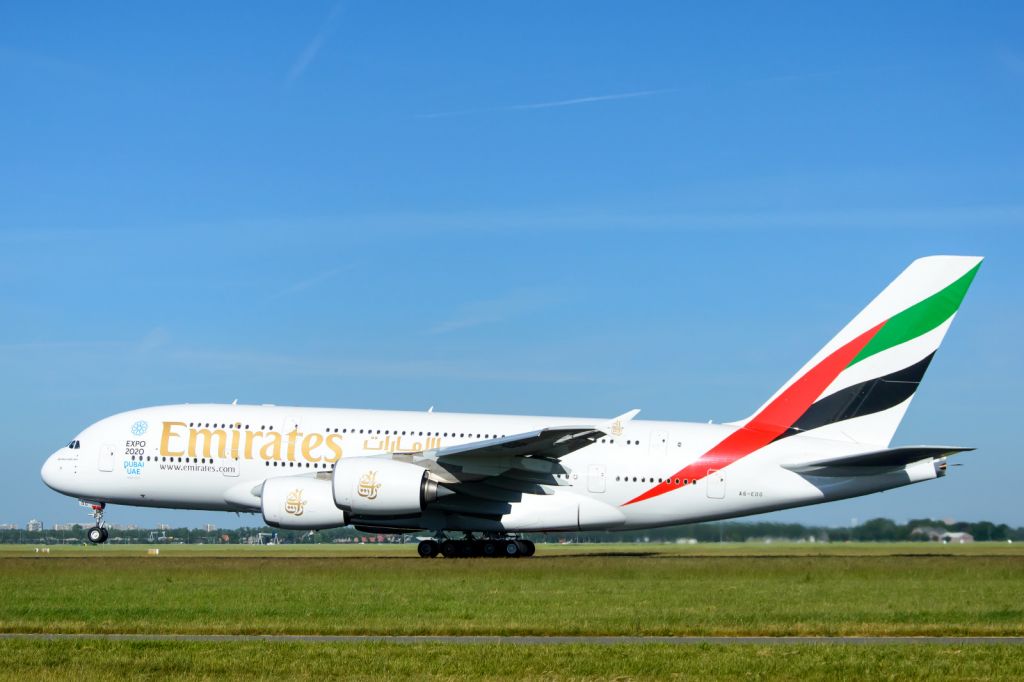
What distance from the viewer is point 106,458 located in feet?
116

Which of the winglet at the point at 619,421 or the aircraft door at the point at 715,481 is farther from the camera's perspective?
the aircraft door at the point at 715,481

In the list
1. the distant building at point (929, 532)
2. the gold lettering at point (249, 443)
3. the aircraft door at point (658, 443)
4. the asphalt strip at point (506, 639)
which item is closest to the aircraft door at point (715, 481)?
the aircraft door at point (658, 443)

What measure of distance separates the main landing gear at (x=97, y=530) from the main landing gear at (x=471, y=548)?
9901 millimetres

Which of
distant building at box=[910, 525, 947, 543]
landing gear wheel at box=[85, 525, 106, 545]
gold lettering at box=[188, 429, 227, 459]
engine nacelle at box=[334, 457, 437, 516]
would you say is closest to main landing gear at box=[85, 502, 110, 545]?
landing gear wheel at box=[85, 525, 106, 545]

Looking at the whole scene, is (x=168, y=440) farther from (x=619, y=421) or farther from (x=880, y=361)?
(x=880, y=361)

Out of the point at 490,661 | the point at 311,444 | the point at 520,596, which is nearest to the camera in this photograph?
the point at 490,661

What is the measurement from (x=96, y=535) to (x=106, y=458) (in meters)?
2.73

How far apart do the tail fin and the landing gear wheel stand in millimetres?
19610

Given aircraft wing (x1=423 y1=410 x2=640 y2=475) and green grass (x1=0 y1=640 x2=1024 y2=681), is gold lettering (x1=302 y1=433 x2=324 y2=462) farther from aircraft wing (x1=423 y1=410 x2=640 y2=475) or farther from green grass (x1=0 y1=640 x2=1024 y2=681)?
green grass (x1=0 y1=640 x2=1024 y2=681)

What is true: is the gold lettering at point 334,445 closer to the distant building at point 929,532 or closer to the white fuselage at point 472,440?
the white fuselage at point 472,440

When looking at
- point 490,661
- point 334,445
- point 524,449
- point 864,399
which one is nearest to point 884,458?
point 864,399

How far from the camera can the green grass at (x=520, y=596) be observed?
1841 centimetres

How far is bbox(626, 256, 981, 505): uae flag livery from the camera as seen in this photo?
3422cm

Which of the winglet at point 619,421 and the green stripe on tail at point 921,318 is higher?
the green stripe on tail at point 921,318
